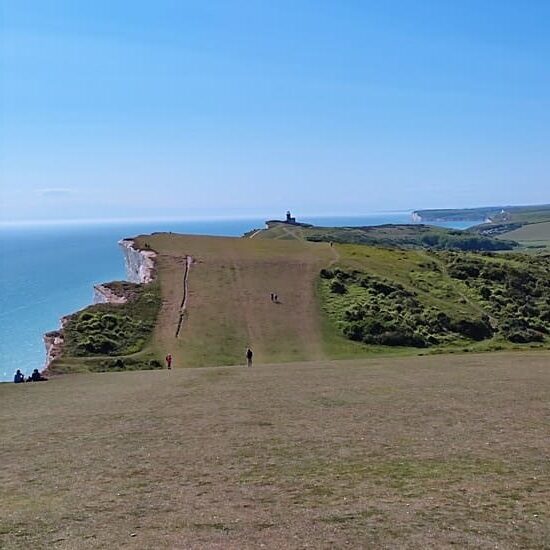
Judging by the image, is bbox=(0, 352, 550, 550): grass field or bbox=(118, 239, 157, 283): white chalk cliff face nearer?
bbox=(0, 352, 550, 550): grass field

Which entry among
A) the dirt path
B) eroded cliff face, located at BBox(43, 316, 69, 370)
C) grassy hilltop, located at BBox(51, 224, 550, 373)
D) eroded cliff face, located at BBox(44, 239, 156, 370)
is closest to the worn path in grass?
grassy hilltop, located at BBox(51, 224, 550, 373)

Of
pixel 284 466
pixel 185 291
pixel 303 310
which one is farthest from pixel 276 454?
pixel 185 291

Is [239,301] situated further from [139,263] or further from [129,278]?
[129,278]

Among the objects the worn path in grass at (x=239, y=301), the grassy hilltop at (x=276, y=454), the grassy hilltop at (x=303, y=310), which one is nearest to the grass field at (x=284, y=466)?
the grassy hilltop at (x=276, y=454)

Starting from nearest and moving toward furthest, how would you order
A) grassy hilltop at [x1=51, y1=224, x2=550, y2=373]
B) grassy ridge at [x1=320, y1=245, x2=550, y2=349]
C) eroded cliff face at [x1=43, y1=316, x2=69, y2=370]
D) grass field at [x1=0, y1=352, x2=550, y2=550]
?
grass field at [x1=0, y1=352, x2=550, y2=550] → eroded cliff face at [x1=43, y1=316, x2=69, y2=370] → grassy hilltop at [x1=51, y1=224, x2=550, y2=373] → grassy ridge at [x1=320, y1=245, x2=550, y2=349]

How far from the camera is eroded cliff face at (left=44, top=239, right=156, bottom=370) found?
47219mm

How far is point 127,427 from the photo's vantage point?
62.2ft

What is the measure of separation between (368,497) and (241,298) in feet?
156

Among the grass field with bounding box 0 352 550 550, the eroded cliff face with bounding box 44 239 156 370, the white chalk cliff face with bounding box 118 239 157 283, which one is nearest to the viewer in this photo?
the grass field with bounding box 0 352 550 550

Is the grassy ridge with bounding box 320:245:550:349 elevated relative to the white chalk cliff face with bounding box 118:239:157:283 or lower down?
lower down

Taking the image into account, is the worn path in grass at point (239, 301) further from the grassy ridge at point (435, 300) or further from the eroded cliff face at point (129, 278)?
the grassy ridge at point (435, 300)

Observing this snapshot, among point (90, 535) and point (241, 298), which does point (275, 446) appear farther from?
point (241, 298)

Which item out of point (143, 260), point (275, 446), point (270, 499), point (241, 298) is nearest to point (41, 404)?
point (275, 446)

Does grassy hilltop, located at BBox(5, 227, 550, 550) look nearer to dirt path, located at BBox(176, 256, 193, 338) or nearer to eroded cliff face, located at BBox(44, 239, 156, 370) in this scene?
eroded cliff face, located at BBox(44, 239, 156, 370)
